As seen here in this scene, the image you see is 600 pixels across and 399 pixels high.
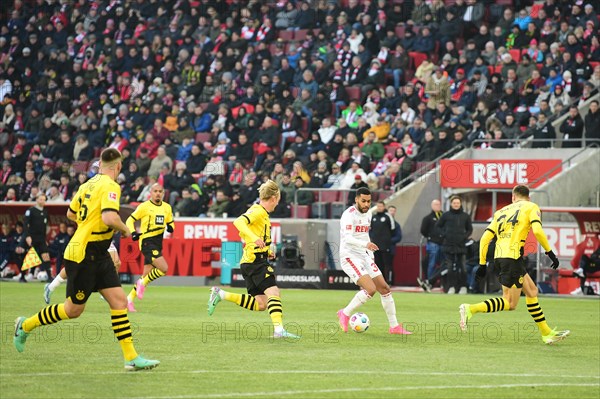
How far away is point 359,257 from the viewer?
583 inches

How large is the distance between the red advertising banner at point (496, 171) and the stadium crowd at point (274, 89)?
967 millimetres

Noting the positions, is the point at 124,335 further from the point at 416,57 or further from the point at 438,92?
the point at 416,57

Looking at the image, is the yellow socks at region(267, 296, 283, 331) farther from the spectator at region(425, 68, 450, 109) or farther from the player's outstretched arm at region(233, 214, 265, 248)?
the spectator at region(425, 68, 450, 109)

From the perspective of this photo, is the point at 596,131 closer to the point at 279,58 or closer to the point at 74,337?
the point at 279,58

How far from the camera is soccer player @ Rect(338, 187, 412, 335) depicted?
14.6 m

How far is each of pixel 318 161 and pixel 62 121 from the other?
11296 mm

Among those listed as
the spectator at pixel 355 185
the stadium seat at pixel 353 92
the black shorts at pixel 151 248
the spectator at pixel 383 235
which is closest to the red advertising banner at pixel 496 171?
the spectator at pixel 383 235

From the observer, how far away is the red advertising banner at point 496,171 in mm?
25016

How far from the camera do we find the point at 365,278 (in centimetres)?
1467

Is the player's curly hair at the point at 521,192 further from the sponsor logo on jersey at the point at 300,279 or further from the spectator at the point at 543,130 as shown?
the spectator at the point at 543,130

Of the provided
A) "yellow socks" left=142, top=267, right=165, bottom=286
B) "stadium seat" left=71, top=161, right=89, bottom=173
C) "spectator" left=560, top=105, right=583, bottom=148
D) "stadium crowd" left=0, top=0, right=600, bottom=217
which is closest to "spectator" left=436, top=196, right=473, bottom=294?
"stadium crowd" left=0, top=0, right=600, bottom=217

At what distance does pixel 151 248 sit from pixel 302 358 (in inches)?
304

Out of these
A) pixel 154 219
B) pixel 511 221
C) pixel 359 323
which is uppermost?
pixel 154 219

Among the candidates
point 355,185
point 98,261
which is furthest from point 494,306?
point 355,185
